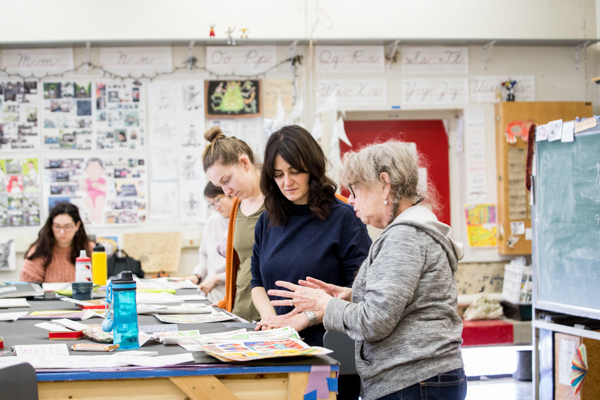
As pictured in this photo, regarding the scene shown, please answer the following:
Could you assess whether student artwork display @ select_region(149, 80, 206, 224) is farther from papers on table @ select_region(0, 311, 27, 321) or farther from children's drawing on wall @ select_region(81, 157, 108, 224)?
papers on table @ select_region(0, 311, 27, 321)

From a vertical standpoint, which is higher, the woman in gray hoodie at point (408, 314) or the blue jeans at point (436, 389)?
the woman in gray hoodie at point (408, 314)

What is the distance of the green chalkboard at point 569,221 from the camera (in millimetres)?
2572

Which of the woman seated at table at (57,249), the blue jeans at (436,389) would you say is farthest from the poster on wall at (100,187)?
the blue jeans at (436,389)

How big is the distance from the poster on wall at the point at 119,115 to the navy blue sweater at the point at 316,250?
9.47 ft

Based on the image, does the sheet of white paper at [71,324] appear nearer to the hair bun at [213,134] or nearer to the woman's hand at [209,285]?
the hair bun at [213,134]

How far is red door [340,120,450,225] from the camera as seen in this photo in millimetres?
4762

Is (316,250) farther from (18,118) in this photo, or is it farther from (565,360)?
(18,118)

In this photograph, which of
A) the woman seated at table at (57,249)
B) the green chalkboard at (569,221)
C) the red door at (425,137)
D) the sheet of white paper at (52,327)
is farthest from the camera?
the red door at (425,137)

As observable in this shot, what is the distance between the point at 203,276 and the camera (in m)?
3.52

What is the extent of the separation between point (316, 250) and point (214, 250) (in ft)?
5.83

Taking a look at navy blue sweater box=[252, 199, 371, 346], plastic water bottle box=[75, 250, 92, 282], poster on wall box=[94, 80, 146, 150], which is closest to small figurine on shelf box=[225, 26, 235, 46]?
poster on wall box=[94, 80, 146, 150]

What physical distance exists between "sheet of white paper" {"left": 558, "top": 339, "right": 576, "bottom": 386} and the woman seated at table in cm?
269

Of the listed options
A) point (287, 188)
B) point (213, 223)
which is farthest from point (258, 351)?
point (213, 223)

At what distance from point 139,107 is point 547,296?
10.4 feet
